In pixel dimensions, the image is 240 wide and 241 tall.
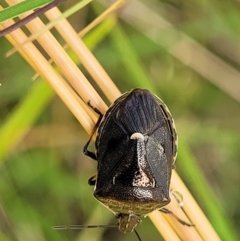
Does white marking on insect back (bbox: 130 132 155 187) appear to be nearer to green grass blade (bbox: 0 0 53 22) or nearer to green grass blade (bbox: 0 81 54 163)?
green grass blade (bbox: 0 81 54 163)

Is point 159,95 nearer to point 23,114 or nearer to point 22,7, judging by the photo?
point 23,114

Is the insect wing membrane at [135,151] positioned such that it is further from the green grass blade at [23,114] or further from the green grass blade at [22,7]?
the green grass blade at [22,7]

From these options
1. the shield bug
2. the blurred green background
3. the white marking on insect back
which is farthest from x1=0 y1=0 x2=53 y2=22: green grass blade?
the blurred green background

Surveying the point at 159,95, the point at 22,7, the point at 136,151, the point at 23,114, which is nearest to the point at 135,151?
the point at 136,151

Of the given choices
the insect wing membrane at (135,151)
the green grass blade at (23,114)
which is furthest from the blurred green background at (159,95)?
the insect wing membrane at (135,151)

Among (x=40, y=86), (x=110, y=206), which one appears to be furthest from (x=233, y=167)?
(x=40, y=86)

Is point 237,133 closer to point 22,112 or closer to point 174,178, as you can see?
point 174,178

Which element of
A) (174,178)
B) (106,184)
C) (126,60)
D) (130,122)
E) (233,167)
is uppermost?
(126,60)
